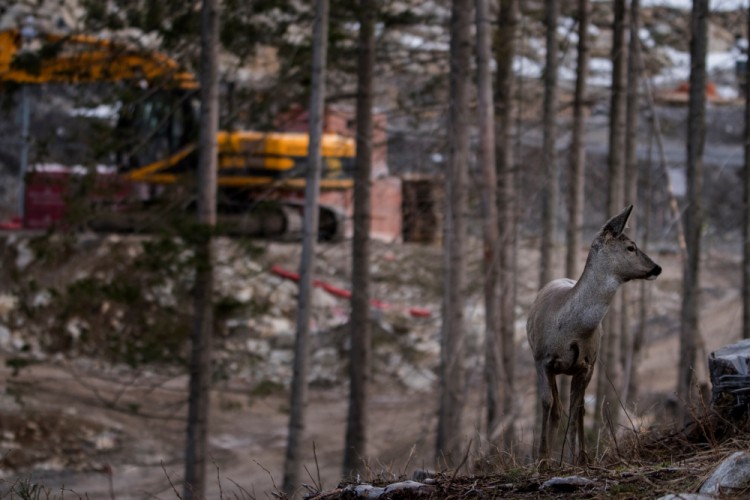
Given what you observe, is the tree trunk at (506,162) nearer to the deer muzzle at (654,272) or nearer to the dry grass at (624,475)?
the dry grass at (624,475)

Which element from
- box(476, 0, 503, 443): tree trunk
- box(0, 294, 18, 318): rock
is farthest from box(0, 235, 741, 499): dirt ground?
box(0, 294, 18, 318): rock

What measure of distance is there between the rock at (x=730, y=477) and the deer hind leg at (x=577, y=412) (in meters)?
1.34

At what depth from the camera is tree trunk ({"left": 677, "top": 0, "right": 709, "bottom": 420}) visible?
1545 cm

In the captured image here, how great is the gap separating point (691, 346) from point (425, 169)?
13.2 metres

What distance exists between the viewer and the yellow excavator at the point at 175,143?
18.3 meters

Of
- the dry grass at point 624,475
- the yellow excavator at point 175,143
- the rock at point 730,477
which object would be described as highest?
the yellow excavator at point 175,143

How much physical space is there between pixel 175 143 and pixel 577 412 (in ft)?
69.7

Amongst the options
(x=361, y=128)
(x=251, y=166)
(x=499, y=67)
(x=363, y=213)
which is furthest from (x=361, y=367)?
(x=251, y=166)

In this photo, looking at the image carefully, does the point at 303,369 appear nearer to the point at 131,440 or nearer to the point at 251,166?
the point at 131,440

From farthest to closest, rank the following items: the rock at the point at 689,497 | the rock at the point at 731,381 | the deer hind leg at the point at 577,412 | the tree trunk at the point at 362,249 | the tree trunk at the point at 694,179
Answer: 1. the tree trunk at the point at 362,249
2. the tree trunk at the point at 694,179
3. the rock at the point at 731,381
4. the deer hind leg at the point at 577,412
5. the rock at the point at 689,497

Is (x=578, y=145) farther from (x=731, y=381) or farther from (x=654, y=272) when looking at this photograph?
(x=654, y=272)

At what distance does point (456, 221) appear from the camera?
57.4ft

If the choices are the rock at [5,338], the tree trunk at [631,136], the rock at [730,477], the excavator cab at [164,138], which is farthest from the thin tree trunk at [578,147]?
the rock at [730,477]

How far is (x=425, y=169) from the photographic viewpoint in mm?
28312
